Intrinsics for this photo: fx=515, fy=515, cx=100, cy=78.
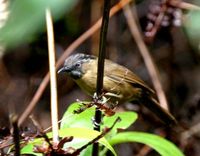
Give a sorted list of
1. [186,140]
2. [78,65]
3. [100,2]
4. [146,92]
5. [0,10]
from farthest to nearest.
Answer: [100,2] → [186,140] → [146,92] → [78,65] → [0,10]

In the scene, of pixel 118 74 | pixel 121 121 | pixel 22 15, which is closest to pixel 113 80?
pixel 118 74

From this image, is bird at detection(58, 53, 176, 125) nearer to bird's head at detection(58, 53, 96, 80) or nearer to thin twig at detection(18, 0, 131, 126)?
bird's head at detection(58, 53, 96, 80)

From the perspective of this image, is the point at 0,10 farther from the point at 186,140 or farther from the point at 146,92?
the point at 186,140

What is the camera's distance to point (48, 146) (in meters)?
1.27

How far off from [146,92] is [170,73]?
1.37 meters

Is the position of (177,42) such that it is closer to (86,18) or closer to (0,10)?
(86,18)

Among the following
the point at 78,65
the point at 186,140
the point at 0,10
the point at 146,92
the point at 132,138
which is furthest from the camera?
the point at 186,140

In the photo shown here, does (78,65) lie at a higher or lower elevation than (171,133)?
higher

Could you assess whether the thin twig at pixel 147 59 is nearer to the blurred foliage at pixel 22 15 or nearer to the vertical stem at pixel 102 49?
the vertical stem at pixel 102 49

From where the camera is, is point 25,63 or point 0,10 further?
point 25,63

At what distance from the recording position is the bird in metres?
3.42

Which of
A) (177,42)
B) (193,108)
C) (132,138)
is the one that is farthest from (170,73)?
(132,138)

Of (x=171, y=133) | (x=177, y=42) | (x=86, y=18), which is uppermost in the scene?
(x=86, y=18)

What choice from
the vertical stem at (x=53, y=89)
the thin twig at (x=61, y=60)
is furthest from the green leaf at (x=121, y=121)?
the thin twig at (x=61, y=60)
